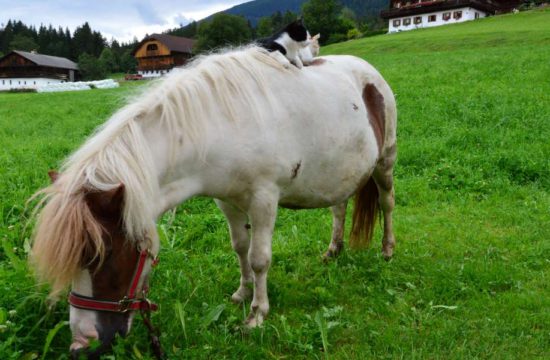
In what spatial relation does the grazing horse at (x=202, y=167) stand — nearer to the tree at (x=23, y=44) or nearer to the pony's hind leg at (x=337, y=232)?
the pony's hind leg at (x=337, y=232)

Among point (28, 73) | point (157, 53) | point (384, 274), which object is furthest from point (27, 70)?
point (384, 274)

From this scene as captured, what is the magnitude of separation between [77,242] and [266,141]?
1.24 meters

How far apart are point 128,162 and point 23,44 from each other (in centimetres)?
10895

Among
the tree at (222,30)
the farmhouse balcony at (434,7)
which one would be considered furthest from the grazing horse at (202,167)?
the farmhouse balcony at (434,7)

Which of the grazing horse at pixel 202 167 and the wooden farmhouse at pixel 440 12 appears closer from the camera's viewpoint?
the grazing horse at pixel 202 167

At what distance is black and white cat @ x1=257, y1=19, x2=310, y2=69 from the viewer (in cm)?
337

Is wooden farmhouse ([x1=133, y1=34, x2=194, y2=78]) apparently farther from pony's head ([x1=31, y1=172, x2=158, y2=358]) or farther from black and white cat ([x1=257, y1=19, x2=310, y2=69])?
pony's head ([x1=31, y1=172, x2=158, y2=358])

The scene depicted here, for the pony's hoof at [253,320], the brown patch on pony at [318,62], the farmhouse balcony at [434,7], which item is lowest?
the pony's hoof at [253,320]

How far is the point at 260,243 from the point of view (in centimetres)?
310

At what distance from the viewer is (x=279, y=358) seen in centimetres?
294

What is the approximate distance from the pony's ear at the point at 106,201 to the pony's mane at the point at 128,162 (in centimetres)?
3

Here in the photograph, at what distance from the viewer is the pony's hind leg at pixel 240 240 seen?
3.43 m

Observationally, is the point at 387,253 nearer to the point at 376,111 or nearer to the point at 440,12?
the point at 376,111

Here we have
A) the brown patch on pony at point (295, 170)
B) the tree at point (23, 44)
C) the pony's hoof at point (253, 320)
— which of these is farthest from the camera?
the tree at point (23, 44)
